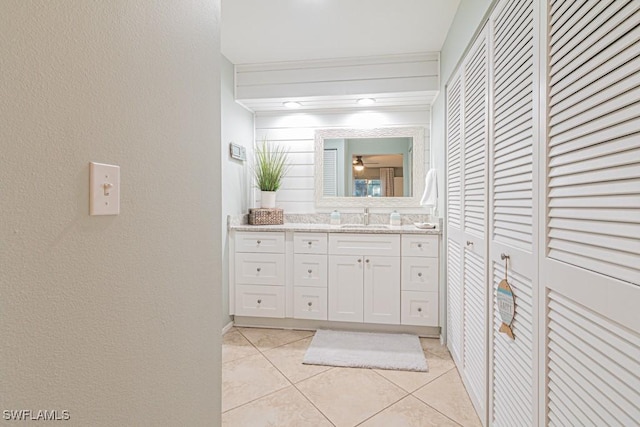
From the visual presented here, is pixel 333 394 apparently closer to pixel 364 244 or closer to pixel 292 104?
pixel 364 244

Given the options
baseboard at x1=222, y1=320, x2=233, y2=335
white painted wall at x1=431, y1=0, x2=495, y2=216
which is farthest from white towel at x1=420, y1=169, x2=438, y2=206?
baseboard at x1=222, y1=320, x2=233, y2=335

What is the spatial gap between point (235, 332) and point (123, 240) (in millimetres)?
2443

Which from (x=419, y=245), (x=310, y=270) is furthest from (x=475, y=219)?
(x=310, y=270)

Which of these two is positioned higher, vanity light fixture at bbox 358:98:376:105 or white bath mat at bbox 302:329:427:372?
vanity light fixture at bbox 358:98:376:105

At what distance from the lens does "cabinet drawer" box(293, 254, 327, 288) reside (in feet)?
9.59

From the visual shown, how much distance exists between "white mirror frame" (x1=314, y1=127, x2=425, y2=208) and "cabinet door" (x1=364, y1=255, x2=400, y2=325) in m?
0.74

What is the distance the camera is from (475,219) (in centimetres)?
181

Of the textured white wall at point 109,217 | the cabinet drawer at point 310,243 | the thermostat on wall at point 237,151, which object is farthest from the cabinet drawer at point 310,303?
the textured white wall at point 109,217

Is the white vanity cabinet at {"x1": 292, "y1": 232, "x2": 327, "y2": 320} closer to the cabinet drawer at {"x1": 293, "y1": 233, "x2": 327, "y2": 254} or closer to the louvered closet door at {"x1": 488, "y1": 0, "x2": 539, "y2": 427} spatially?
the cabinet drawer at {"x1": 293, "y1": 233, "x2": 327, "y2": 254}

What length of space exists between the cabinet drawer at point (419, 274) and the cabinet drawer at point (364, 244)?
0.47 ft

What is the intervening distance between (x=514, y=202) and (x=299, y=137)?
2.53 m

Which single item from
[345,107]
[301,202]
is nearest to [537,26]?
[345,107]

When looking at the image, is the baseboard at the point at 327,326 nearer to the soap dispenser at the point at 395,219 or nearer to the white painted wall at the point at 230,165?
the white painted wall at the point at 230,165

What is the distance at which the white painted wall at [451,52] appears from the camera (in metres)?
1.79
